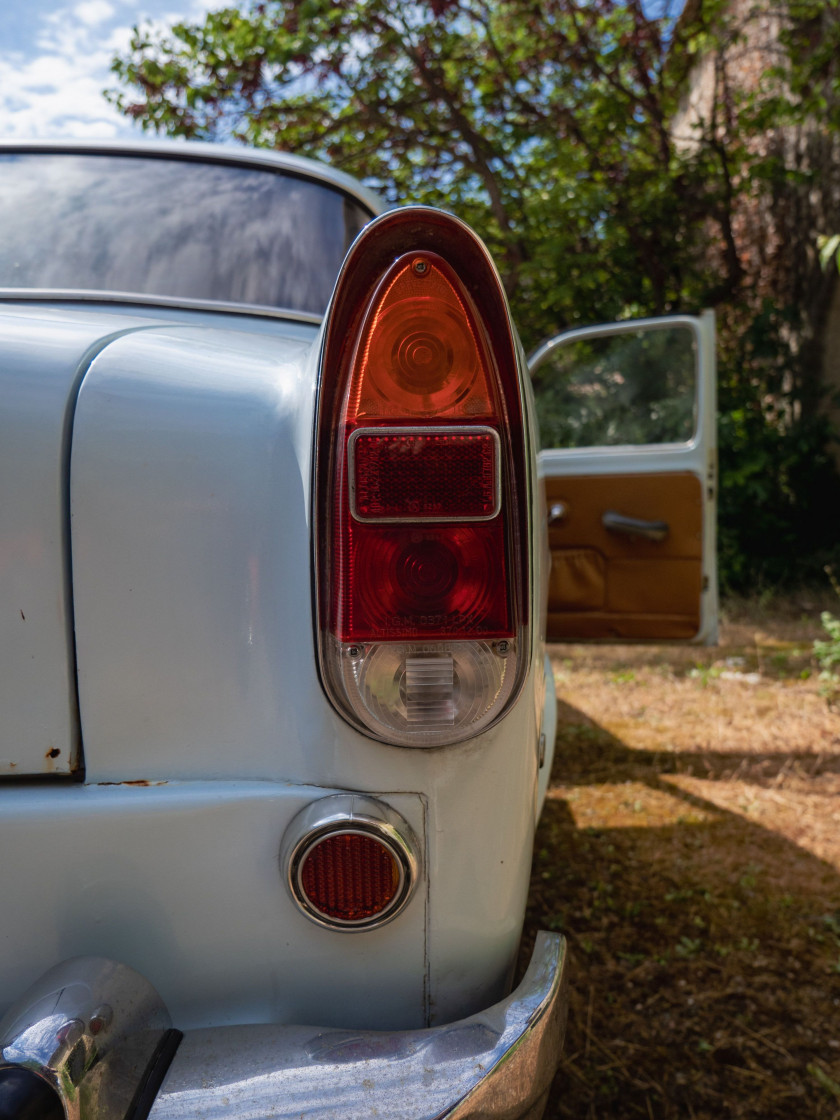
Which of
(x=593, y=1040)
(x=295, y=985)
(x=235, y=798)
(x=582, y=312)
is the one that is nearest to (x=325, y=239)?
(x=235, y=798)

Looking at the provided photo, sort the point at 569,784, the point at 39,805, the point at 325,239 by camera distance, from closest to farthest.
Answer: the point at 39,805 < the point at 325,239 < the point at 569,784

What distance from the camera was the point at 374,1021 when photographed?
1028mm

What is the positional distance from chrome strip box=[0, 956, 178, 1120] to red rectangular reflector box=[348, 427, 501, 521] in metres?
0.60

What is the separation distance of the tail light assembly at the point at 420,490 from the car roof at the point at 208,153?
1244 mm

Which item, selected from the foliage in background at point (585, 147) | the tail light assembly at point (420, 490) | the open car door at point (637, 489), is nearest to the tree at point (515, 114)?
the foliage in background at point (585, 147)

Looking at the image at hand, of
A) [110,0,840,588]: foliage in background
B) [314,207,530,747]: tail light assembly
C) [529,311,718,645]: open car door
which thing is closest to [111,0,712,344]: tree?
[110,0,840,588]: foliage in background

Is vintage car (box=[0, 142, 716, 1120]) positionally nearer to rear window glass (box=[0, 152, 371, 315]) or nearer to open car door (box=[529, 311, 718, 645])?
rear window glass (box=[0, 152, 371, 315])

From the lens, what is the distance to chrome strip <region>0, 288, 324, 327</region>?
1.50 m

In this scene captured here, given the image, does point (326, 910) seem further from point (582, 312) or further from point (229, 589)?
point (582, 312)

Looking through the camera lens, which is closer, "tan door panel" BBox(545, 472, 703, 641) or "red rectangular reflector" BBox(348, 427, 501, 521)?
"red rectangular reflector" BBox(348, 427, 501, 521)

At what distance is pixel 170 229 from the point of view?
1.92 metres

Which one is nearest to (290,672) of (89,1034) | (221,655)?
(221,655)

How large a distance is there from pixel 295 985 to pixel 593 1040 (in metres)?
1.08

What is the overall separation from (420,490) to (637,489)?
2037mm
